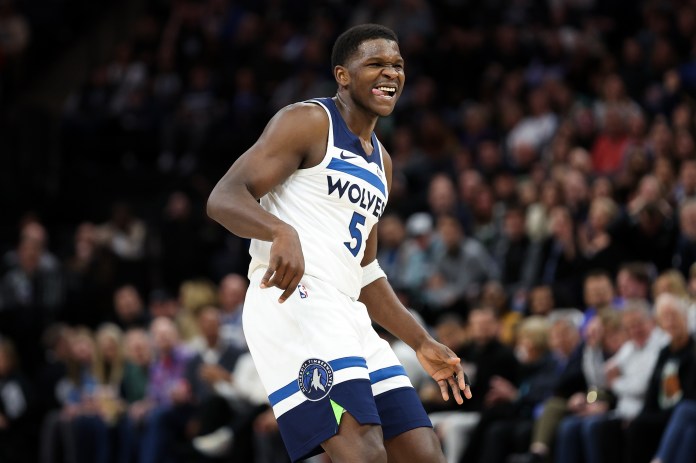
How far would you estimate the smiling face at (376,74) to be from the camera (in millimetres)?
5281

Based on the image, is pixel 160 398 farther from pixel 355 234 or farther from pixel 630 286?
pixel 355 234

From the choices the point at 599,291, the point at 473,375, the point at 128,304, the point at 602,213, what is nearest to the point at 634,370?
the point at 599,291

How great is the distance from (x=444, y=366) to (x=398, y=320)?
34 centimetres

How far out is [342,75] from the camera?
5.41 meters

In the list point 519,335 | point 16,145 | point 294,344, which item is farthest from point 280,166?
point 16,145

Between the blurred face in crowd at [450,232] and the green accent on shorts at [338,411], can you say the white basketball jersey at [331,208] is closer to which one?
the green accent on shorts at [338,411]

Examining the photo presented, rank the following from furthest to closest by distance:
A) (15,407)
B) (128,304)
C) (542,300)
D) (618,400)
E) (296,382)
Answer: (128,304)
(15,407)
(542,300)
(618,400)
(296,382)

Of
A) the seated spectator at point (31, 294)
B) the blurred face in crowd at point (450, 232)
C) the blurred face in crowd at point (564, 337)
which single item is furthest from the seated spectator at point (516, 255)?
the seated spectator at point (31, 294)

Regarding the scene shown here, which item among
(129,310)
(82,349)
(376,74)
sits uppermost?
(129,310)

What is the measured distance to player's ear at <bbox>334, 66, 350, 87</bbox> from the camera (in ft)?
17.7

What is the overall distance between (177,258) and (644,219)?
664cm

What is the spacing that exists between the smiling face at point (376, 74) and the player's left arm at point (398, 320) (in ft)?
1.48

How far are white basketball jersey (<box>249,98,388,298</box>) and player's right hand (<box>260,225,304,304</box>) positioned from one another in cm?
45

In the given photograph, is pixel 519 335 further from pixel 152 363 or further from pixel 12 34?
pixel 12 34
